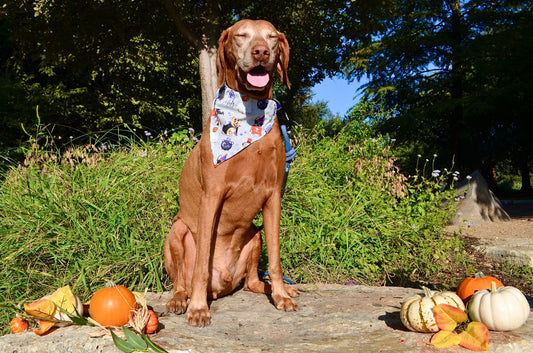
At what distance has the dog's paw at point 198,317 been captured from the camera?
2.45m

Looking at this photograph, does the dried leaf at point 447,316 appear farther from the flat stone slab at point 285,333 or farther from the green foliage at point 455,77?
the green foliage at point 455,77

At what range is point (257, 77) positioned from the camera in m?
2.53

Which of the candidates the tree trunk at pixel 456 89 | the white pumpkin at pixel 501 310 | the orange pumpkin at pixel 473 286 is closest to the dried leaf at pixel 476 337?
the white pumpkin at pixel 501 310

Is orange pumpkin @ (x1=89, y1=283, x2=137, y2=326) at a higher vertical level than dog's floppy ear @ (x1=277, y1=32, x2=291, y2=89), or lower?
lower

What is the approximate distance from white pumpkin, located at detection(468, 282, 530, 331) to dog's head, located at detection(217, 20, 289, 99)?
1658 mm

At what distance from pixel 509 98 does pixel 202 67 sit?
1012 centimetres

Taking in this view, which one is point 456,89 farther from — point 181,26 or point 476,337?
point 476,337

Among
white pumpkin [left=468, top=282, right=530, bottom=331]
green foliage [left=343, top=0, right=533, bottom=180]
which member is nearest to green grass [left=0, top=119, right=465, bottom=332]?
white pumpkin [left=468, top=282, right=530, bottom=331]

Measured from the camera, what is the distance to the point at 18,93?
43.8ft

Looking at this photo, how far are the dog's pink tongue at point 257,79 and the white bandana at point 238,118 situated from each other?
0.58 ft

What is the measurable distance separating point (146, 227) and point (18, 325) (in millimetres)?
1700

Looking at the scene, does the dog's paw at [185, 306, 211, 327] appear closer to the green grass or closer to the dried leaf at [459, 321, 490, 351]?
the green grass

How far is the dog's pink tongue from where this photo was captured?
2525mm

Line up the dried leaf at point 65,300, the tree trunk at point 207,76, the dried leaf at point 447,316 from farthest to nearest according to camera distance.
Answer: the tree trunk at point 207,76
the dried leaf at point 65,300
the dried leaf at point 447,316
